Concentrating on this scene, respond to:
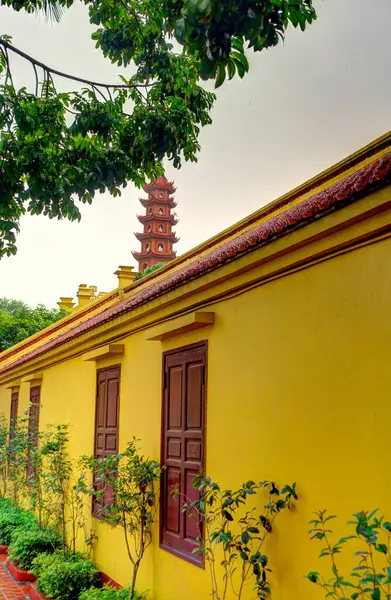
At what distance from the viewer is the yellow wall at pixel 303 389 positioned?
3.56 m

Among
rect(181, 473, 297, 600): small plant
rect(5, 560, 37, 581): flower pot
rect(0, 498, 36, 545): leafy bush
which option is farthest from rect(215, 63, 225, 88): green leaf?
rect(0, 498, 36, 545): leafy bush

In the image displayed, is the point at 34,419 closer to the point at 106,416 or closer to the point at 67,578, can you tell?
the point at 106,416

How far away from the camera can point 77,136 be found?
645cm

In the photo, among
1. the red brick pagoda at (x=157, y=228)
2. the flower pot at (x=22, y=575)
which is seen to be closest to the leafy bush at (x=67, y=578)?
the flower pot at (x=22, y=575)

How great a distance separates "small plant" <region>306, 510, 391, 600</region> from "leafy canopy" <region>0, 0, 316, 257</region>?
3866 millimetres

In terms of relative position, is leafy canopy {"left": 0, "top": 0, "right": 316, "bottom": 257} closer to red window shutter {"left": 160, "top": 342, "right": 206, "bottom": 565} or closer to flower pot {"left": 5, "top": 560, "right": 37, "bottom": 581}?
red window shutter {"left": 160, "top": 342, "right": 206, "bottom": 565}

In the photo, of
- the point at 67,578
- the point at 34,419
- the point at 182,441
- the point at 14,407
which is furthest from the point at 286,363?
the point at 14,407

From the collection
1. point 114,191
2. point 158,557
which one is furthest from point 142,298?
point 158,557

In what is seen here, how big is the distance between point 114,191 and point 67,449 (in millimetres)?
4629

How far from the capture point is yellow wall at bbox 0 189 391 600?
3.56m

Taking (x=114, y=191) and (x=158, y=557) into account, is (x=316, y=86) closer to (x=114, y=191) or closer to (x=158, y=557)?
(x=114, y=191)

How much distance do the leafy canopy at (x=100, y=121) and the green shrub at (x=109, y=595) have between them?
345 centimetres

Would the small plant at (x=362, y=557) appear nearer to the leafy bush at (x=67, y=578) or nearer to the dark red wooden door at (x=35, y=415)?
the leafy bush at (x=67, y=578)

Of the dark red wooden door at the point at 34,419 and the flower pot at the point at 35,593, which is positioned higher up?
the dark red wooden door at the point at 34,419
